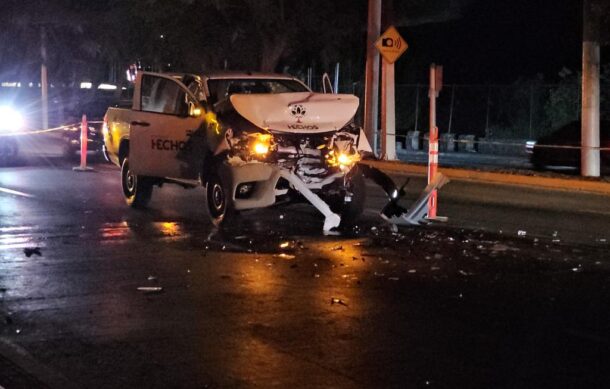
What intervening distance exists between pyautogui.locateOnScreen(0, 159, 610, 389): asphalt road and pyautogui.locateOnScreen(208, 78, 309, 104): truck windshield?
1.81m

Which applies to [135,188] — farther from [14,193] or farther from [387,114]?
[387,114]

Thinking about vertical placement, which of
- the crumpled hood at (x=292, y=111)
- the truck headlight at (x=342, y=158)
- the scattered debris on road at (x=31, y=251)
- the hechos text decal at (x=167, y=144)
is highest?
the crumpled hood at (x=292, y=111)

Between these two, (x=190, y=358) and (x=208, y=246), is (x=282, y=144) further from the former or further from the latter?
(x=190, y=358)

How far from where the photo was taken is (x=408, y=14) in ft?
123

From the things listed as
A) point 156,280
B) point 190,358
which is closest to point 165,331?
point 190,358

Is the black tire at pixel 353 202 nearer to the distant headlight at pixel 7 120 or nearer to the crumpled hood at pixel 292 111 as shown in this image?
the crumpled hood at pixel 292 111

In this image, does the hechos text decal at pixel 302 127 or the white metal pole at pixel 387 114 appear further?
the white metal pole at pixel 387 114

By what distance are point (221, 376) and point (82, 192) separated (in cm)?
1113

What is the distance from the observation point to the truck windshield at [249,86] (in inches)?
547

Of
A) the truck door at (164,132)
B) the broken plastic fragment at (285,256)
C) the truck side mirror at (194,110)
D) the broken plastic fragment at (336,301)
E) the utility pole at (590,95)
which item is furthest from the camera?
the utility pole at (590,95)

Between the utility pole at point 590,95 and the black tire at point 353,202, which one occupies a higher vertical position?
the utility pole at point 590,95

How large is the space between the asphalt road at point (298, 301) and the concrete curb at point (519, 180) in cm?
447

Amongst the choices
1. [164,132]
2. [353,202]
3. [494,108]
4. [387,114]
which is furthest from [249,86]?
[494,108]

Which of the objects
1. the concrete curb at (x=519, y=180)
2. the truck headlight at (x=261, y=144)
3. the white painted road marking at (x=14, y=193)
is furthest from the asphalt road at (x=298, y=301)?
the concrete curb at (x=519, y=180)
